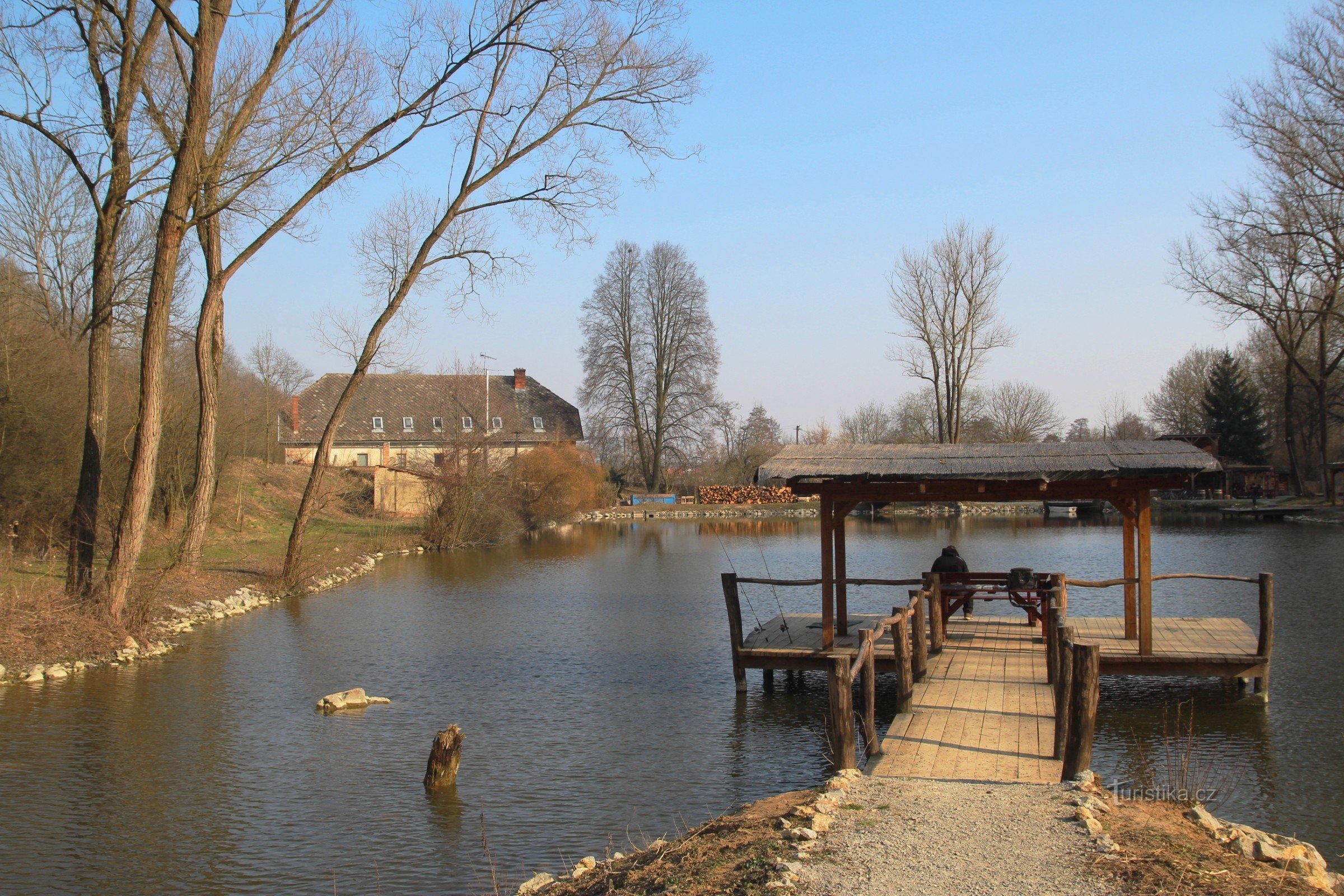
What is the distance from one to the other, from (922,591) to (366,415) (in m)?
54.7

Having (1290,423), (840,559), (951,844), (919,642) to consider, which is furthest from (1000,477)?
(1290,423)

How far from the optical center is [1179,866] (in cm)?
523

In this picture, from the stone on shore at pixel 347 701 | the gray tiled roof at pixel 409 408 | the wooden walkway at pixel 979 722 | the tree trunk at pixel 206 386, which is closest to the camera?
the wooden walkway at pixel 979 722

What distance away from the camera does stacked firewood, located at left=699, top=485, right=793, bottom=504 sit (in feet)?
202

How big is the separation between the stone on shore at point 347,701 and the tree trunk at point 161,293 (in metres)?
5.15

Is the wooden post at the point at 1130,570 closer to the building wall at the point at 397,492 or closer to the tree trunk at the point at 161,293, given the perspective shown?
the tree trunk at the point at 161,293

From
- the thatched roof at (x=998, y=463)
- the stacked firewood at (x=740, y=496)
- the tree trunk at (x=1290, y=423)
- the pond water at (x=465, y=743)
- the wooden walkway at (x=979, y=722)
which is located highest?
the tree trunk at (x=1290, y=423)

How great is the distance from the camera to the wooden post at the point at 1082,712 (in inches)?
283

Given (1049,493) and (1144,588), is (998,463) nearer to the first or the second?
(1049,493)

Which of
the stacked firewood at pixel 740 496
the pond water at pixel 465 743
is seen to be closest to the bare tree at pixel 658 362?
the stacked firewood at pixel 740 496

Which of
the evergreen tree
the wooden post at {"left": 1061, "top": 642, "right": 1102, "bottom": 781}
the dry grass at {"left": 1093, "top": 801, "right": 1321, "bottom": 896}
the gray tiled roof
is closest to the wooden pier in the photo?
the wooden post at {"left": 1061, "top": 642, "right": 1102, "bottom": 781}

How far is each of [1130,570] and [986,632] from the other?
211 centimetres

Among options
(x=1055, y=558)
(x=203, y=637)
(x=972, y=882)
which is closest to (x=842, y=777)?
(x=972, y=882)

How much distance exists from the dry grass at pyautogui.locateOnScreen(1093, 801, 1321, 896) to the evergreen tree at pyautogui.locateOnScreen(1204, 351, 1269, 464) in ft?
186
